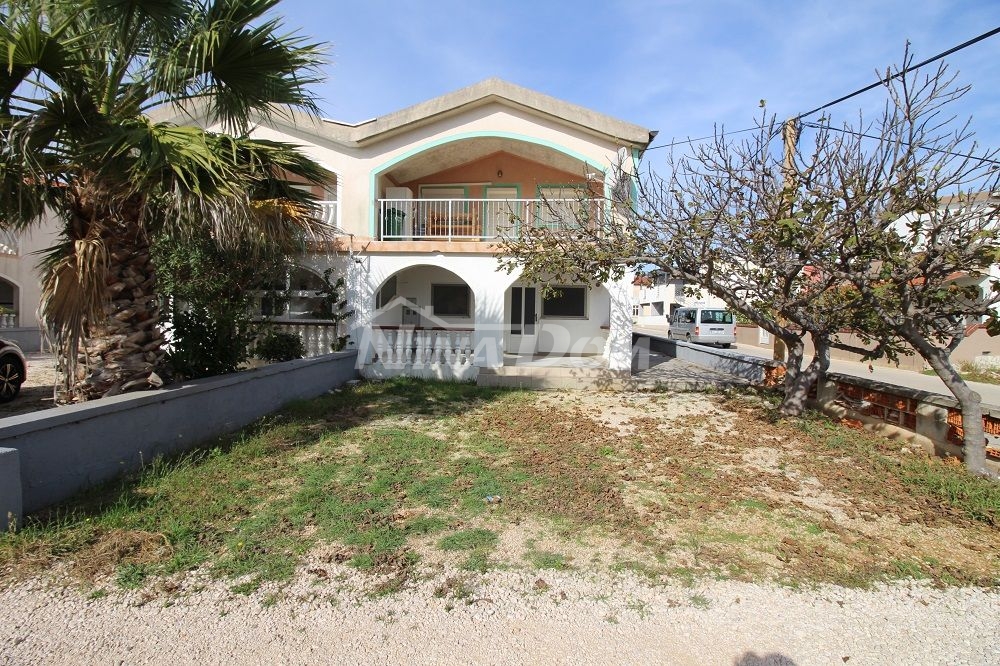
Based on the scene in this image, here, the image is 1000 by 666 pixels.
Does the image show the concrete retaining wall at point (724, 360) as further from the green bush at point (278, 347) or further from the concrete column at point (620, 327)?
the green bush at point (278, 347)

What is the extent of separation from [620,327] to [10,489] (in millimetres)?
9617

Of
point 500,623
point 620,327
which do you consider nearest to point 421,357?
point 620,327

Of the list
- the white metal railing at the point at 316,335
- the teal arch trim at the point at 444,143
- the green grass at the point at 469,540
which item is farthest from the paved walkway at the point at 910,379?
the white metal railing at the point at 316,335

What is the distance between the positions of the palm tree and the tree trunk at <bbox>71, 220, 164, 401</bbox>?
0.04 feet

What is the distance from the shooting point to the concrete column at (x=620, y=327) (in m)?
11.0

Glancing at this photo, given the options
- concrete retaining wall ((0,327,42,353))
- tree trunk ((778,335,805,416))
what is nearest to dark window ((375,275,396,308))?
tree trunk ((778,335,805,416))

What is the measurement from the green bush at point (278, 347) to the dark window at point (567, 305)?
22.7ft

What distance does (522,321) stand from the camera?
1454 centimetres

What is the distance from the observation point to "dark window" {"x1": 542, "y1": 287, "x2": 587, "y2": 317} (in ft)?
48.2

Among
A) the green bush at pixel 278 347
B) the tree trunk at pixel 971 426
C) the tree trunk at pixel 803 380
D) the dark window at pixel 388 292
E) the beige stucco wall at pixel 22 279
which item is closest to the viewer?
the tree trunk at pixel 971 426

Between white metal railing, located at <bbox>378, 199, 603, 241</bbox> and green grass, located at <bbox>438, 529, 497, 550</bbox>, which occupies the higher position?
white metal railing, located at <bbox>378, 199, 603, 241</bbox>

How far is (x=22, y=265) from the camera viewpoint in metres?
16.7

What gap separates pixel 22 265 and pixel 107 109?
53.4 ft

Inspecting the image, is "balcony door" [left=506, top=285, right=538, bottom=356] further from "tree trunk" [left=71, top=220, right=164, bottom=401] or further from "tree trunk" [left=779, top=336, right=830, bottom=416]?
"tree trunk" [left=71, top=220, right=164, bottom=401]
